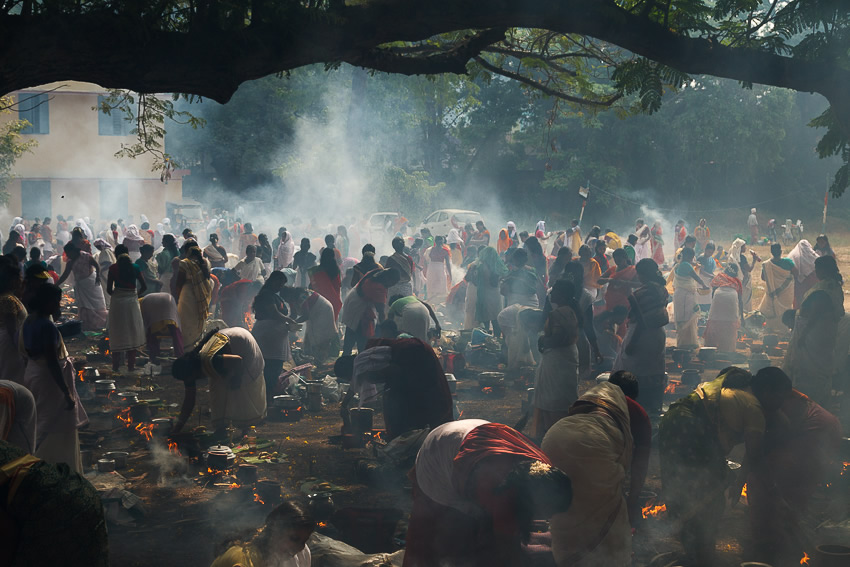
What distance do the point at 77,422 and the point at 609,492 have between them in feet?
14.5

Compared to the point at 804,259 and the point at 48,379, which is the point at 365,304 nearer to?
the point at 48,379

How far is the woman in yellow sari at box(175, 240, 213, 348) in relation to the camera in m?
11.2

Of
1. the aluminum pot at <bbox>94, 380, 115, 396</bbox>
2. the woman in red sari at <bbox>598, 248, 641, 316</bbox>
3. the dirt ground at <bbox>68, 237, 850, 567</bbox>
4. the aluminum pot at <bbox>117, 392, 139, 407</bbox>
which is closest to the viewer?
the dirt ground at <bbox>68, 237, 850, 567</bbox>

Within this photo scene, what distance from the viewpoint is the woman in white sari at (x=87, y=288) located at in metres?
13.4

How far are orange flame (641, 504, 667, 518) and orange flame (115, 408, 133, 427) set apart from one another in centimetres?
569

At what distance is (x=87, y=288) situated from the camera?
14203 mm

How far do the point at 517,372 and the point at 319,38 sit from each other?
23.2 ft

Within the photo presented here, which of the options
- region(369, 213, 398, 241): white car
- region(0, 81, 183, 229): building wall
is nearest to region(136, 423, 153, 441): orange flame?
region(369, 213, 398, 241): white car

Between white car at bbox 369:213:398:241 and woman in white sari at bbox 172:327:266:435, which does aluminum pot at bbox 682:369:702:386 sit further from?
white car at bbox 369:213:398:241

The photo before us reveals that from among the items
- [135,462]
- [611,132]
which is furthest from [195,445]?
[611,132]

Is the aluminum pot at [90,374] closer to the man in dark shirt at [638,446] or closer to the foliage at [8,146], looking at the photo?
the man in dark shirt at [638,446]

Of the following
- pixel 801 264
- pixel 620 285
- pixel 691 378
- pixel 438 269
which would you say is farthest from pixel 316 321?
pixel 801 264

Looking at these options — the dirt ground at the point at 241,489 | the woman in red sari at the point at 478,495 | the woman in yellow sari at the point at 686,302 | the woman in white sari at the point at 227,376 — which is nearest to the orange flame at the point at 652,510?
the dirt ground at the point at 241,489

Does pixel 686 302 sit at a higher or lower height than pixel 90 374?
higher
